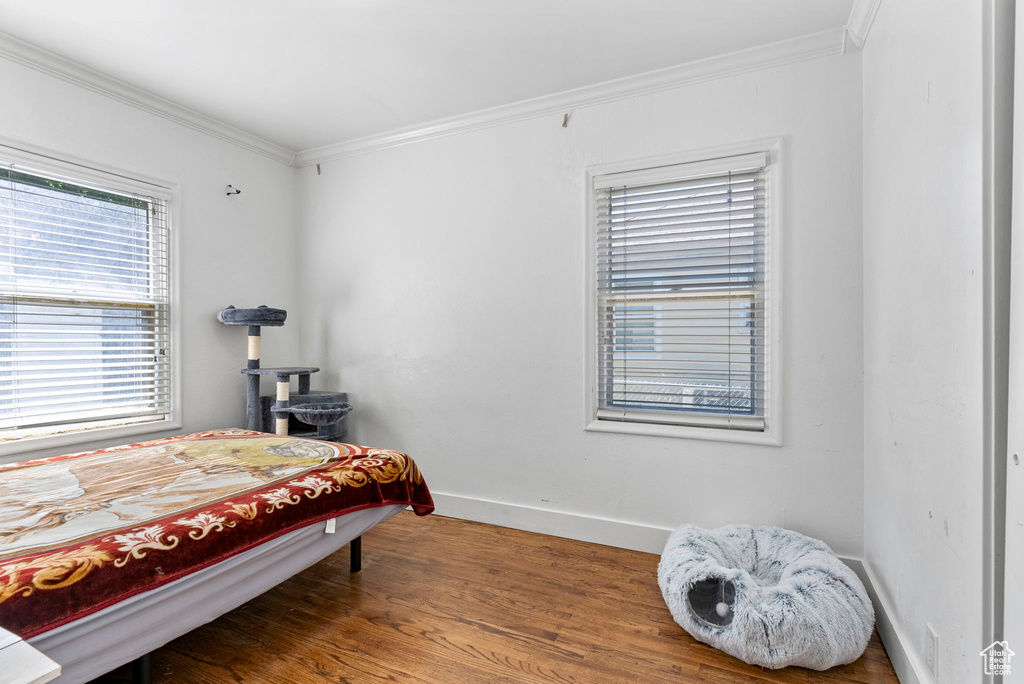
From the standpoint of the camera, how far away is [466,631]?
1971mm

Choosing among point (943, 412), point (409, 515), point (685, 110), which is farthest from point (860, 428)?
point (409, 515)

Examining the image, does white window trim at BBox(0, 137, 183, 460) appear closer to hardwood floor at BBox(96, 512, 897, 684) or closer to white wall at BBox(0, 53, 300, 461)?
white wall at BBox(0, 53, 300, 461)

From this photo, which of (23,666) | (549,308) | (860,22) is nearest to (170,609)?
(23,666)

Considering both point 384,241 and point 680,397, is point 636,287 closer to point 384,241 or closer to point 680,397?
point 680,397

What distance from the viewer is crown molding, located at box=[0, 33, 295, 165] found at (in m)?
2.38

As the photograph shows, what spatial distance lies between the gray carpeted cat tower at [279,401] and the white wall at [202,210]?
16 cm

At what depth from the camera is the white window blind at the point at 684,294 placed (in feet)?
8.35

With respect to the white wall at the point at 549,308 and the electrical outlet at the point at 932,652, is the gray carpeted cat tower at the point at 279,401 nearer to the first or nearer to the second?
the white wall at the point at 549,308

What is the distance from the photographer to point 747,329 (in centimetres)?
256

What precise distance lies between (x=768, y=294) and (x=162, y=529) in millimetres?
2653

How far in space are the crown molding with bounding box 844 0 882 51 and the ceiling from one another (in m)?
0.04

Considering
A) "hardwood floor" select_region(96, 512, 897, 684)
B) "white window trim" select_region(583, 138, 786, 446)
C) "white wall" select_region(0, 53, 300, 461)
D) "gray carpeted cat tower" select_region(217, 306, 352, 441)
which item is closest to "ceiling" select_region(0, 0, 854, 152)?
"white wall" select_region(0, 53, 300, 461)

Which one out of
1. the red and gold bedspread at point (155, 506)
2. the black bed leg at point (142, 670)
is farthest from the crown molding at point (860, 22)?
the black bed leg at point (142, 670)

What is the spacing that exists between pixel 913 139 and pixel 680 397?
1516mm
